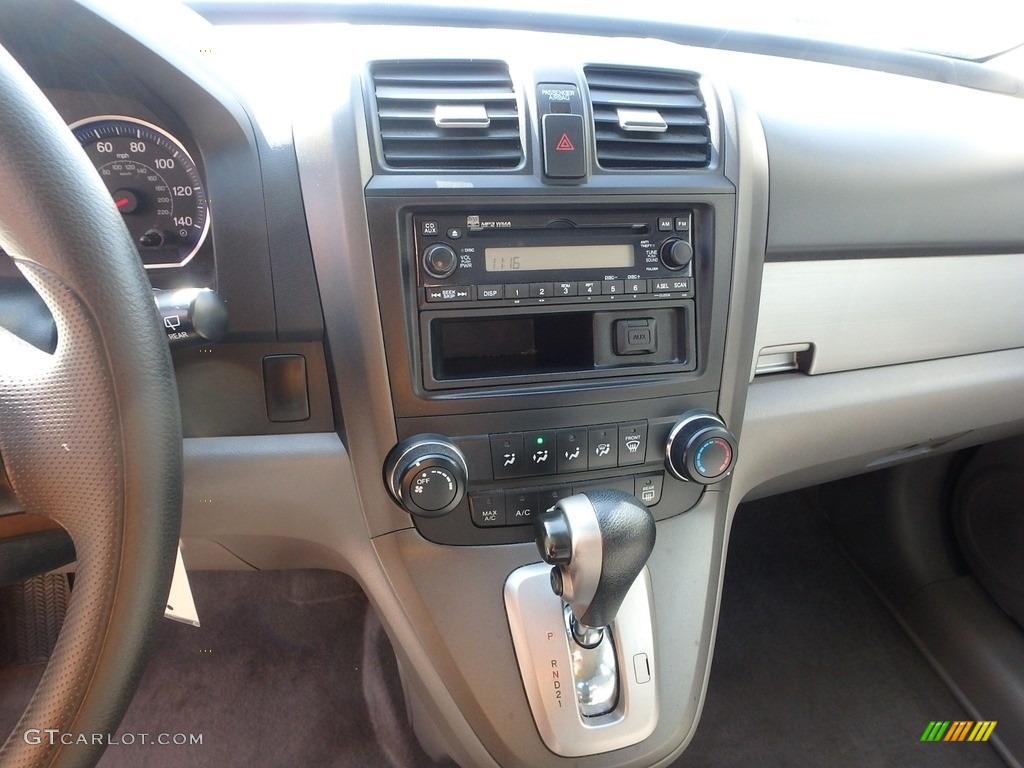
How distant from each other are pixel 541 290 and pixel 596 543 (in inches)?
11.5

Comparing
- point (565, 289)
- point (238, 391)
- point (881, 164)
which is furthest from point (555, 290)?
point (881, 164)

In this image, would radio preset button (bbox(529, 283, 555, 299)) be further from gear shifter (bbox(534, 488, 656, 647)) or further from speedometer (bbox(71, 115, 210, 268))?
speedometer (bbox(71, 115, 210, 268))

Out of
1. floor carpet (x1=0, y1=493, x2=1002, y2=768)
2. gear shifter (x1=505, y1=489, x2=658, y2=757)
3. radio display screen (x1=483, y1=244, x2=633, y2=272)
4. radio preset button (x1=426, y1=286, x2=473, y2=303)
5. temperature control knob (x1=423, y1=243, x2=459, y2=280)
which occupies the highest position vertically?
temperature control knob (x1=423, y1=243, x2=459, y2=280)

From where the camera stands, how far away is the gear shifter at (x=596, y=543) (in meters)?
0.74

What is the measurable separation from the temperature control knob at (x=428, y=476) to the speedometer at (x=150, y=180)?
0.34m

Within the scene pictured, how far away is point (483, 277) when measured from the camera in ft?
2.64

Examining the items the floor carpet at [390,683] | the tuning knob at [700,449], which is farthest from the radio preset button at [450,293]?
the floor carpet at [390,683]

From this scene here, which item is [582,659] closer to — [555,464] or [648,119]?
[555,464]

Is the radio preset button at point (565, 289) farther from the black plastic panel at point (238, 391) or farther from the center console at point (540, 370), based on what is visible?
the black plastic panel at point (238, 391)

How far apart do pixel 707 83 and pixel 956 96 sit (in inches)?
23.6

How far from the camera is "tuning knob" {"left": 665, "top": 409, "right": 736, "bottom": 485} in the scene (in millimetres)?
873

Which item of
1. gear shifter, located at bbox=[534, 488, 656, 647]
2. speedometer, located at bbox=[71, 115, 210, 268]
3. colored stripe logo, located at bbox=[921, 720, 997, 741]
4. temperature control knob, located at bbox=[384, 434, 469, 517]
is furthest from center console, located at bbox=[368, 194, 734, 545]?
colored stripe logo, located at bbox=[921, 720, 997, 741]

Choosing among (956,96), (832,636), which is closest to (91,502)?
(956,96)

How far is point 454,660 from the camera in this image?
2.95ft
